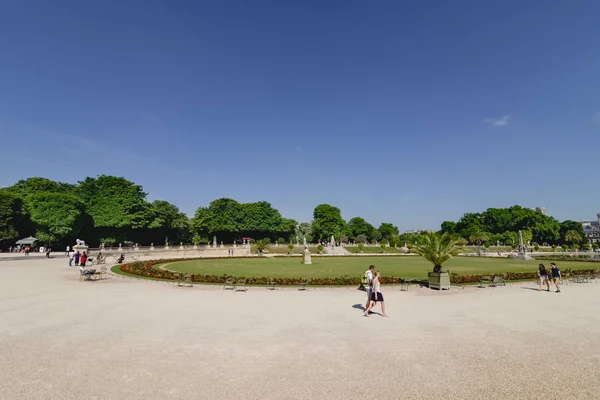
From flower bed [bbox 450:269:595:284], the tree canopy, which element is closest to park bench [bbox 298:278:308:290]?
flower bed [bbox 450:269:595:284]

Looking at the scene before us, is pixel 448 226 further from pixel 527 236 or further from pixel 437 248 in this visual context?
pixel 437 248

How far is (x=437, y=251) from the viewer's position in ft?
77.0

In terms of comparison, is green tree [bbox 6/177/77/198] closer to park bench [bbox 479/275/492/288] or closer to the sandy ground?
the sandy ground

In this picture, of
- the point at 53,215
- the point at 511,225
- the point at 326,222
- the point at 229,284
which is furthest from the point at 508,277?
the point at 511,225

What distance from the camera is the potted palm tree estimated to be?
22.3 meters

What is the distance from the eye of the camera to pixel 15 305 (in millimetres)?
15734

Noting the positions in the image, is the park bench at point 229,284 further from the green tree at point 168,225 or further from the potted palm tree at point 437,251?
the green tree at point 168,225

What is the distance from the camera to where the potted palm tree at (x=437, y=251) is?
22286 mm

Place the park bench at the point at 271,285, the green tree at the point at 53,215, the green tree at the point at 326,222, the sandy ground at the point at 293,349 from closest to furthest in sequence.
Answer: the sandy ground at the point at 293,349, the park bench at the point at 271,285, the green tree at the point at 53,215, the green tree at the point at 326,222

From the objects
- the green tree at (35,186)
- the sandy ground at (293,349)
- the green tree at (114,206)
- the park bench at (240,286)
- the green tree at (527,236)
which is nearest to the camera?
the sandy ground at (293,349)

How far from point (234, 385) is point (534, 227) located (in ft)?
461

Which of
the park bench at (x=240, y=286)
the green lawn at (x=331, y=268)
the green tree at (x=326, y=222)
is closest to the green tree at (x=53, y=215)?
the green lawn at (x=331, y=268)

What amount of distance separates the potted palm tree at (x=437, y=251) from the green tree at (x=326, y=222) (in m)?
100

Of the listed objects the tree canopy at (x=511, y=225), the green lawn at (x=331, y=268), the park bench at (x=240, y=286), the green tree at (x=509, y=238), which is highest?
the tree canopy at (x=511, y=225)
